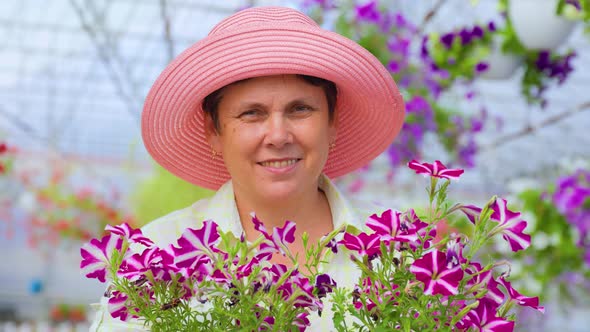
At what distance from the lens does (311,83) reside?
1.56 m

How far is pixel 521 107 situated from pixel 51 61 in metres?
7.21

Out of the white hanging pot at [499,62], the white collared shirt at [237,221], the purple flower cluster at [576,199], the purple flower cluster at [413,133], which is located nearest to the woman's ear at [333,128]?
the white collared shirt at [237,221]

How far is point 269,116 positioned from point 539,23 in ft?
7.38

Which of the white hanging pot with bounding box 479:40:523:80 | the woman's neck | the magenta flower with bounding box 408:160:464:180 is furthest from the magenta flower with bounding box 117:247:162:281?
the white hanging pot with bounding box 479:40:523:80

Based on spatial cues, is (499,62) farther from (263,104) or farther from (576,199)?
(263,104)

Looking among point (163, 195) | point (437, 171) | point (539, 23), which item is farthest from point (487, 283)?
point (163, 195)

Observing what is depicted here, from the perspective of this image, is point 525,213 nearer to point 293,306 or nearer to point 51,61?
point 293,306

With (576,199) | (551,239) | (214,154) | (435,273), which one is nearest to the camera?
(435,273)

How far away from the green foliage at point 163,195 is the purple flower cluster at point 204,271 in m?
4.05

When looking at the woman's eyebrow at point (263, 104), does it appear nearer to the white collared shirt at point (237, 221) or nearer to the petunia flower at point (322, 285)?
the white collared shirt at point (237, 221)

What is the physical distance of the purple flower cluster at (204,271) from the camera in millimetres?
990

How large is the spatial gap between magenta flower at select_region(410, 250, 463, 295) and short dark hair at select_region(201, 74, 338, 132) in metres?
0.68

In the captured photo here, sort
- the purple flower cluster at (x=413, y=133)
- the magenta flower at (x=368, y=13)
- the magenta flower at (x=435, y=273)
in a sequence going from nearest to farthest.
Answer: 1. the magenta flower at (x=435, y=273)
2. the magenta flower at (x=368, y=13)
3. the purple flower cluster at (x=413, y=133)

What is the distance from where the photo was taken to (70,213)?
980 cm
